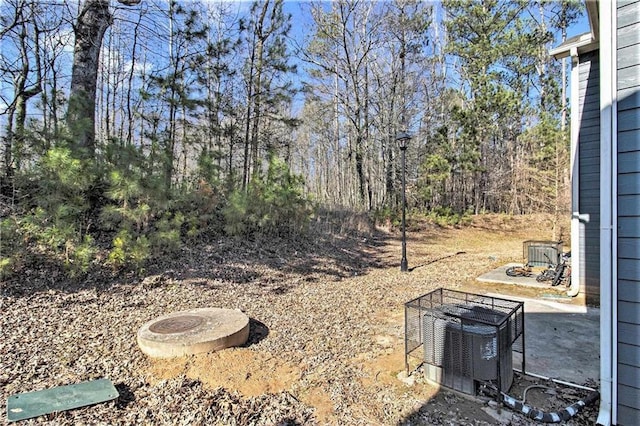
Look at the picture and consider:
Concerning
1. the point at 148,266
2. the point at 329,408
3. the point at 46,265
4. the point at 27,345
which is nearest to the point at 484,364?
the point at 329,408

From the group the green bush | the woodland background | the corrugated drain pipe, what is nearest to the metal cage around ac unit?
the corrugated drain pipe

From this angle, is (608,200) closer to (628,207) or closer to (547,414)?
(628,207)

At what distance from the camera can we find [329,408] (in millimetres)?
2455

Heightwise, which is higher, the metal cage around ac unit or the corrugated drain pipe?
the metal cage around ac unit

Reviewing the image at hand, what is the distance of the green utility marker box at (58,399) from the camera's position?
7.23ft

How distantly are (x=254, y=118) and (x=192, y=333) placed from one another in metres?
7.24

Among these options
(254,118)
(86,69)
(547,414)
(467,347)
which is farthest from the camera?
(254,118)

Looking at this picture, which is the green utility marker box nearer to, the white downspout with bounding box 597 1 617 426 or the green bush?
the white downspout with bounding box 597 1 617 426

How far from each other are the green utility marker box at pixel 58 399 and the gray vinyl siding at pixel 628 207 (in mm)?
3522

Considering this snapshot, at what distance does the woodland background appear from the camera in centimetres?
482

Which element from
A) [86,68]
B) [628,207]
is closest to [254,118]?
[86,68]

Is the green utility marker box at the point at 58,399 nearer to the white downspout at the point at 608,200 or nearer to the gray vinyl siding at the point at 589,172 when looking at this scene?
the white downspout at the point at 608,200

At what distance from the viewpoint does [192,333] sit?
325 cm

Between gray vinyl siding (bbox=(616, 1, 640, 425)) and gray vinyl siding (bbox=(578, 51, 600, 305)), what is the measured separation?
3.10m
